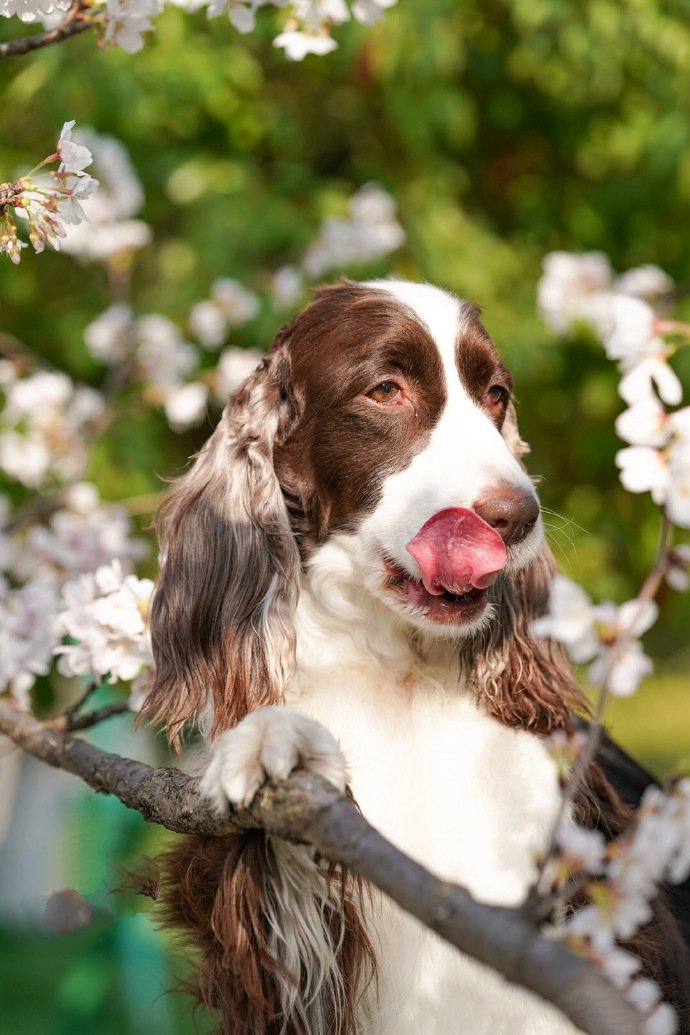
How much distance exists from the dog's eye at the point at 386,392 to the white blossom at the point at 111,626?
2.49 ft

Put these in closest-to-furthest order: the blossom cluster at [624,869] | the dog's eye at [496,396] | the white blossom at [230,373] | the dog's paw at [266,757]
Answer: the blossom cluster at [624,869] < the dog's paw at [266,757] < the dog's eye at [496,396] < the white blossom at [230,373]

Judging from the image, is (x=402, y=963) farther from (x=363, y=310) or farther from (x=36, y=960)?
(x=36, y=960)

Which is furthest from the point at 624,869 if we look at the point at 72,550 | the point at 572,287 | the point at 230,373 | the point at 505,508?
the point at 572,287

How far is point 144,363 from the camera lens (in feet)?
17.0

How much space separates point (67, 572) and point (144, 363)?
1.28 m

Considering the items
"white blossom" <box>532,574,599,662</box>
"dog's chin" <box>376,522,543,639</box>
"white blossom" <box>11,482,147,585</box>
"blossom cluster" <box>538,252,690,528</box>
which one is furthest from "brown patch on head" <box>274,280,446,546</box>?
"white blossom" <box>11,482,147,585</box>

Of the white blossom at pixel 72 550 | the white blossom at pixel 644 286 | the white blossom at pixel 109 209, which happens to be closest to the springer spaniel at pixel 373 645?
the white blossom at pixel 72 550

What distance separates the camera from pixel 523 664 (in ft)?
9.27

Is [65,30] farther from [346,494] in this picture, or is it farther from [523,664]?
[523,664]

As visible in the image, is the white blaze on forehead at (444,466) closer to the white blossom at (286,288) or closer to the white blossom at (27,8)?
the white blossom at (27,8)

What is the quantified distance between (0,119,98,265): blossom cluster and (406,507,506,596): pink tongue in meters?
0.83

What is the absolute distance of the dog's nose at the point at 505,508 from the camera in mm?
2396

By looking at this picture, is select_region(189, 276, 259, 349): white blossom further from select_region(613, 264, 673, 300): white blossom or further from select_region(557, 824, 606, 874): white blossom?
select_region(557, 824, 606, 874): white blossom

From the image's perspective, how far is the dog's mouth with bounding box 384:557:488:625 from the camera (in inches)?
101
